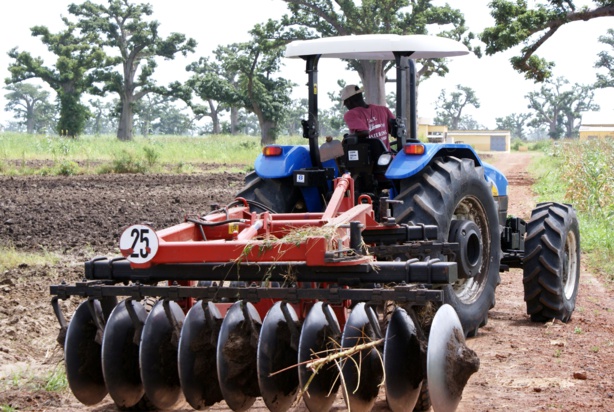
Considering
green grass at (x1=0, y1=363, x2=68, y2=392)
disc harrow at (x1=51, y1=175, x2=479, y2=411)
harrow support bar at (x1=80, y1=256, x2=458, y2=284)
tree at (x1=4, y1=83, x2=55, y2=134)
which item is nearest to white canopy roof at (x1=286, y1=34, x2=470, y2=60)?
disc harrow at (x1=51, y1=175, x2=479, y2=411)

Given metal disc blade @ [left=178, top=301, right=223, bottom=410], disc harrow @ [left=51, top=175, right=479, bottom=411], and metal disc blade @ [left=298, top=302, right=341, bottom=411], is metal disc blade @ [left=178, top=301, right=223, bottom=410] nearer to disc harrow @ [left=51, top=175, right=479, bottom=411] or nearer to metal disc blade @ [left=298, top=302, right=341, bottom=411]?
disc harrow @ [left=51, top=175, right=479, bottom=411]

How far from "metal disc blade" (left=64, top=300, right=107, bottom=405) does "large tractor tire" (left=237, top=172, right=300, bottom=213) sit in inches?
79.8

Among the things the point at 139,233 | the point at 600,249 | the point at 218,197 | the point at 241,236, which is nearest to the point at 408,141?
the point at 241,236

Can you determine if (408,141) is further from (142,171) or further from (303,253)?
(142,171)

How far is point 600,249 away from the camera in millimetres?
11203

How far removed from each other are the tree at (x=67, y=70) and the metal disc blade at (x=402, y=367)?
179 feet

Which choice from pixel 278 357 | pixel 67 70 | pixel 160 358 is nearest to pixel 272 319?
pixel 278 357

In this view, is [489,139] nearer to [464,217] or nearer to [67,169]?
[67,169]

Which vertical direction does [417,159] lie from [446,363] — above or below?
above

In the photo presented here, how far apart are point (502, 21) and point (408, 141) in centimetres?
1962

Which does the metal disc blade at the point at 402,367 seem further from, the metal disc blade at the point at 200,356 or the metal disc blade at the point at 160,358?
the metal disc blade at the point at 160,358

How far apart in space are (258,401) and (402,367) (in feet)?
3.90

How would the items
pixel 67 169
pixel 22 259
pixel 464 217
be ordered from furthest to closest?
pixel 67 169, pixel 22 259, pixel 464 217

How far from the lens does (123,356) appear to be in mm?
4656
